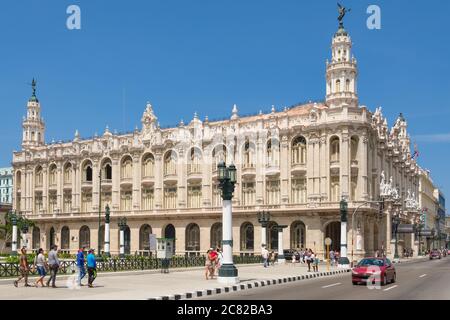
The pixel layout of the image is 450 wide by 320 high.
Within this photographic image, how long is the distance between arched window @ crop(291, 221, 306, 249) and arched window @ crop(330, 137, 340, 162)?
7572mm

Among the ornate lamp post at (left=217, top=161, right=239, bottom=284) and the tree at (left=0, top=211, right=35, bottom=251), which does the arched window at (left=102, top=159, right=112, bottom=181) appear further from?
the ornate lamp post at (left=217, top=161, right=239, bottom=284)

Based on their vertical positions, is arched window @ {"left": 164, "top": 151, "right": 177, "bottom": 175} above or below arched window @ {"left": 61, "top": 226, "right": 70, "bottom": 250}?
above

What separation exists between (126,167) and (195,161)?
37.2 ft

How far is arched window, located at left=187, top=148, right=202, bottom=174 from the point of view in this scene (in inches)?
2933

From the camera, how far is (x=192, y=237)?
7538 cm

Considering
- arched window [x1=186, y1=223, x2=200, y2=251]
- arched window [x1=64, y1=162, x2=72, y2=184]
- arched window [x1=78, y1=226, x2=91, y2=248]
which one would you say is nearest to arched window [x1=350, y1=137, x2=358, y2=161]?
arched window [x1=186, y1=223, x2=200, y2=251]

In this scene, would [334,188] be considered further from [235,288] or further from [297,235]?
[235,288]

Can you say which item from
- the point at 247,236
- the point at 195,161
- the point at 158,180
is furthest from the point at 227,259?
the point at 158,180

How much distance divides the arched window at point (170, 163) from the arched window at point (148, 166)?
2105 mm

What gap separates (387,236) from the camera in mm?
74375

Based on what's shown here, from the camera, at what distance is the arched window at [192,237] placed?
74.7 m

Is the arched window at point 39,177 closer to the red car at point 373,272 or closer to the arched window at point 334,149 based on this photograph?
the arched window at point 334,149
